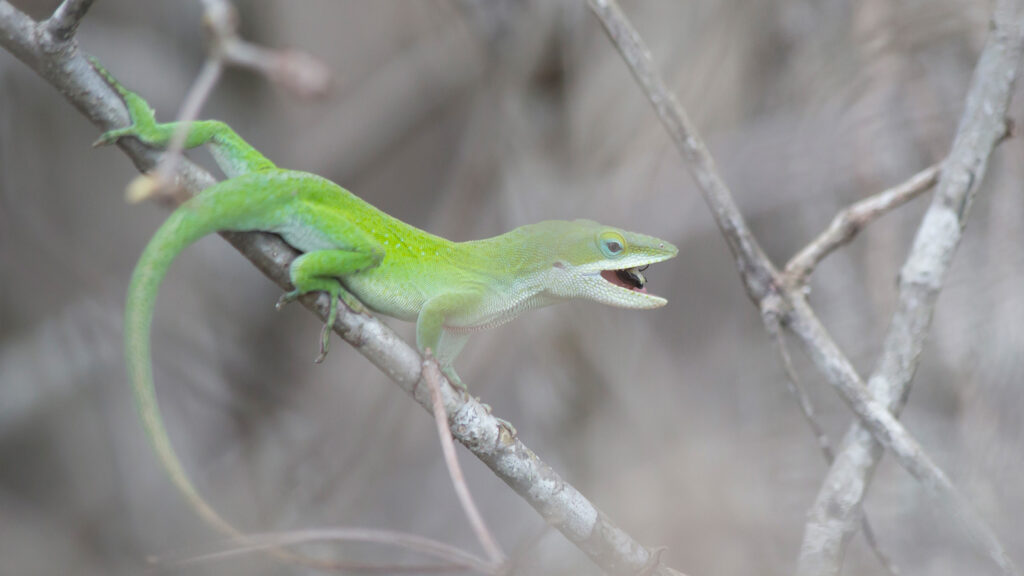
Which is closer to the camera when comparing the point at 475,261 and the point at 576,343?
the point at 475,261

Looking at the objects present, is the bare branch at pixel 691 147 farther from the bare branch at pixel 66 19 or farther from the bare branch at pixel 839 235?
A: the bare branch at pixel 66 19

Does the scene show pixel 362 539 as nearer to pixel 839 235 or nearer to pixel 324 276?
pixel 324 276

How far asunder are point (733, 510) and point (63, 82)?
4118mm

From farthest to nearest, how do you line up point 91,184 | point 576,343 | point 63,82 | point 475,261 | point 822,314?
1. point 91,184
2. point 576,343
3. point 822,314
4. point 475,261
5. point 63,82

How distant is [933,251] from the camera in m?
2.46

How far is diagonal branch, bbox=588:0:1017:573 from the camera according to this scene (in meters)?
2.26

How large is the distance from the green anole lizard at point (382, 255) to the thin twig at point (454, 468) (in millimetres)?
142

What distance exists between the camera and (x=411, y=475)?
6.03 metres

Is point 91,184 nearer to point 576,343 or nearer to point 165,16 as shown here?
point 165,16

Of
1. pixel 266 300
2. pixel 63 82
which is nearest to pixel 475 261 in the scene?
pixel 63 82

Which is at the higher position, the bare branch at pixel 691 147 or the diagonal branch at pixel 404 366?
the bare branch at pixel 691 147

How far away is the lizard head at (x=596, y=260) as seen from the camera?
2.18 meters

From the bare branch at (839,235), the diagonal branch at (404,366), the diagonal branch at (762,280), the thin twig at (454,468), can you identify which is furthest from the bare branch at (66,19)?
the bare branch at (839,235)

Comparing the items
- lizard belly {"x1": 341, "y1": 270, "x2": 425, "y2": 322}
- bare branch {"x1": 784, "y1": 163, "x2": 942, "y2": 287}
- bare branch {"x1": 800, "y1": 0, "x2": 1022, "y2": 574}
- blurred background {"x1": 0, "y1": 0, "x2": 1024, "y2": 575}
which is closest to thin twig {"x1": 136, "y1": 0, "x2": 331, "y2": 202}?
lizard belly {"x1": 341, "y1": 270, "x2": 425, "y2": 322}
